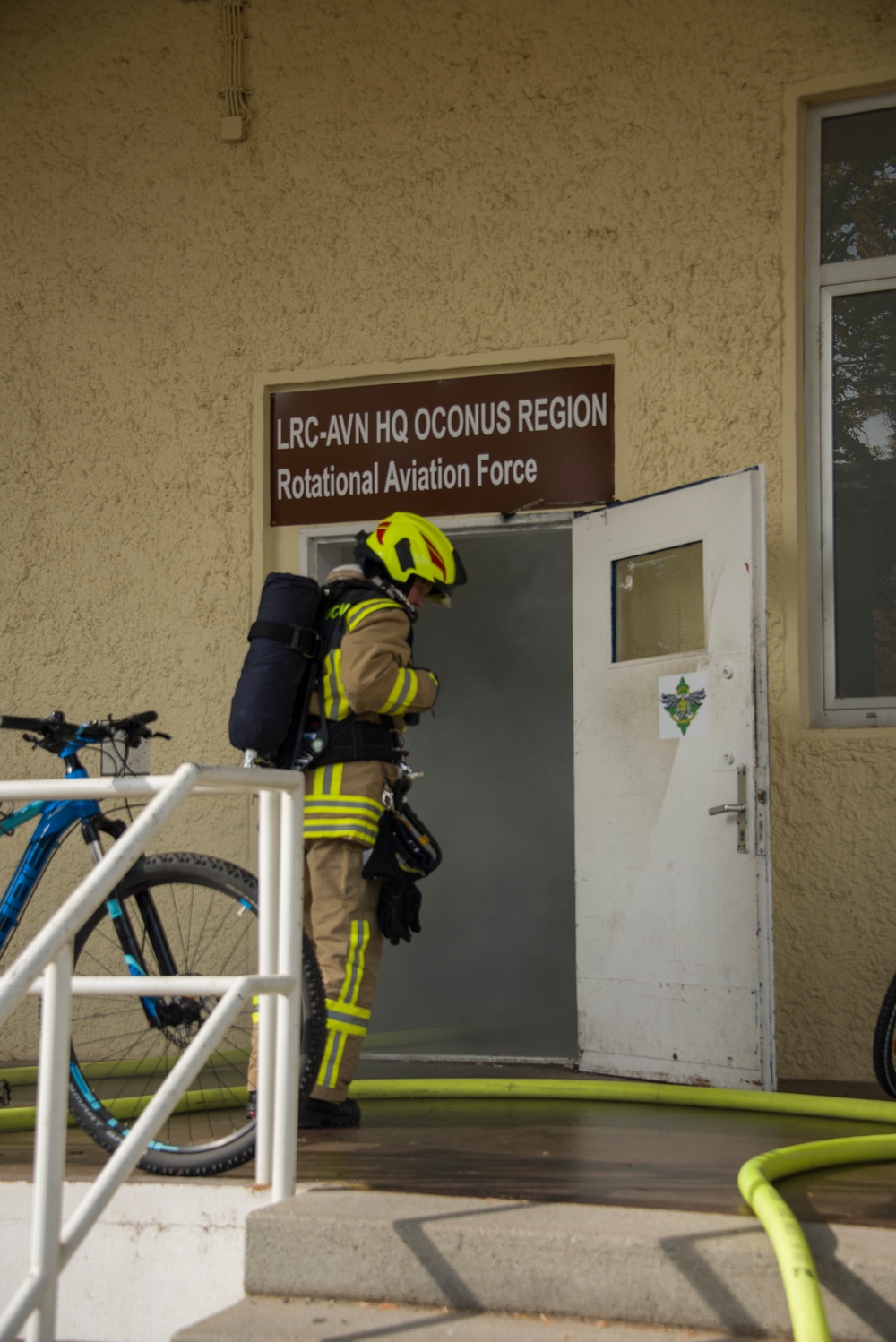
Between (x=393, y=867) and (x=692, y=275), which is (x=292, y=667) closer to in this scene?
(x=393, y=867)

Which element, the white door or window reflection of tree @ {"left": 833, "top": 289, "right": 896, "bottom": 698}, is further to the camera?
window reflection of tree @ {"left": 833, "top": 289, "right": 896, "bottom": 698}

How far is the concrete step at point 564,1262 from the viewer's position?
2.73 m

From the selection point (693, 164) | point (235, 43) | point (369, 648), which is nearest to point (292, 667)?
point (369, 648)

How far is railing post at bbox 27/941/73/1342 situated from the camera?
2.57 meters

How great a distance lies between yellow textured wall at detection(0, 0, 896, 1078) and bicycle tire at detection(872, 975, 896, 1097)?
561 millimetres

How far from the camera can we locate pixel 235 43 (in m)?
6.33

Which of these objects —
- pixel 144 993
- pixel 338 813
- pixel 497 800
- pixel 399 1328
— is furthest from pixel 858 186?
pixel 399 1328

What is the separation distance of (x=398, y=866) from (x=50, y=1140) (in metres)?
1.69

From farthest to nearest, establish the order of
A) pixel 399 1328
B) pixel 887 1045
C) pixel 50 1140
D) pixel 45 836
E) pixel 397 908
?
pixel 887 1045 → pixel 397 908 → pixel 45 836 → pixel 399 1328 → pixel 50 1140

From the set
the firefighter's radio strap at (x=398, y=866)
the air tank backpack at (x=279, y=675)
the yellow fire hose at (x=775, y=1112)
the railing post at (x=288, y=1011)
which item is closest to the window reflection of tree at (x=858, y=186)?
the air tank backpack at (x=279, y=675)

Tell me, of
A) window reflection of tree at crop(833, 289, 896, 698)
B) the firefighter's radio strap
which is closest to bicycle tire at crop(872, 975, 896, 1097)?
window reflection of tree at crop(833, 289, 896, 698)

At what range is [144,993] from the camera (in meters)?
2.91

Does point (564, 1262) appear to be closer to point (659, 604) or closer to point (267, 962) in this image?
point (267, 962)

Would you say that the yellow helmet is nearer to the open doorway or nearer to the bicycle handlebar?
the bicycle handlebar
